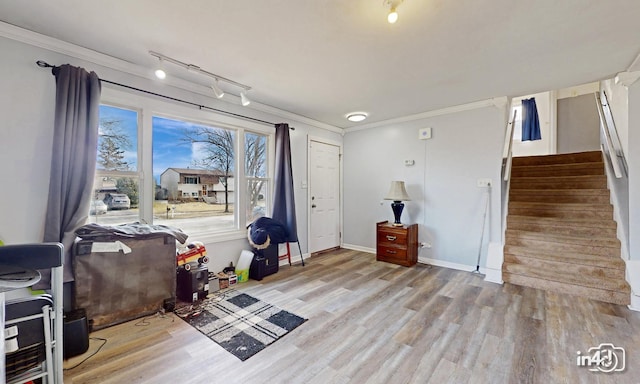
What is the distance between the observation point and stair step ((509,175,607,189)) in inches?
151

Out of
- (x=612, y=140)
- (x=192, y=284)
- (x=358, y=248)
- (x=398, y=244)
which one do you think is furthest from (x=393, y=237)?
(x=612, y=140)

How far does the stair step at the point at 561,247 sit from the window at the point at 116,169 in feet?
15.4

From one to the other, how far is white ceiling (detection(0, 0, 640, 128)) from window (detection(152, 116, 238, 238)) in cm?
67

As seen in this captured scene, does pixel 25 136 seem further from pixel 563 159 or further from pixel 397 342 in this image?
pixel 563 159

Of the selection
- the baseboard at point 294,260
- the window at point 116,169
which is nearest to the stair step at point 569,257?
the baseboard at point 294,260

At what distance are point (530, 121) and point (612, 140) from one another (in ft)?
7.61

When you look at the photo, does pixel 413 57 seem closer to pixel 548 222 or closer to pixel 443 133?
pixel 443 133

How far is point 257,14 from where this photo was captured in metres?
1.91

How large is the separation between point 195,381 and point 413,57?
10.1 feet

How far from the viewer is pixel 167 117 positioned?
3033 millimetres

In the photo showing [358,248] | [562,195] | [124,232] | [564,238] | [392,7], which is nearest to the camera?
[392,7]

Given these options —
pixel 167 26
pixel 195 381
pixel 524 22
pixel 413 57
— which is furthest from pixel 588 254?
pixel 167 26

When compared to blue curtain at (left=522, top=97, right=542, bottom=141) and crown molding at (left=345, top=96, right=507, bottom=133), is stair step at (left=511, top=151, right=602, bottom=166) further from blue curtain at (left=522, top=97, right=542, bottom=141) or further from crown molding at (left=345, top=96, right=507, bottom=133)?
crown molding at (left=345, top=96, right=507, bottom=133)

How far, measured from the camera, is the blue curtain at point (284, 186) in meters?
3.97
